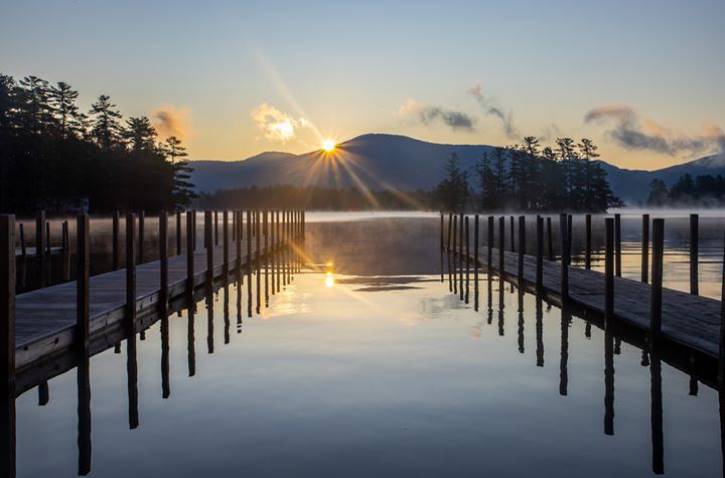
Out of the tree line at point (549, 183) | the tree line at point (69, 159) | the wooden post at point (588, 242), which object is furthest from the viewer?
the tree line at point (549, 183)

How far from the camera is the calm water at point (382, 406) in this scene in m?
8.20

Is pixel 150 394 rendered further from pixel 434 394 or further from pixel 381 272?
pixel 381 272

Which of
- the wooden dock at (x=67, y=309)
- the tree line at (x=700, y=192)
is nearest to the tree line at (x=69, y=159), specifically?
the wooden dock at (x=67, y=309)

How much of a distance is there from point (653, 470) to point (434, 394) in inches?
141

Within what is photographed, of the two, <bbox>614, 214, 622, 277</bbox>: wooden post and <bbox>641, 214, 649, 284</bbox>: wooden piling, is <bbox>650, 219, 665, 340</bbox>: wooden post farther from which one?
<bbox>614, 214, 622, 277</bbox>: wooden post

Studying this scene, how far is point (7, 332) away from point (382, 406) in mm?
5016

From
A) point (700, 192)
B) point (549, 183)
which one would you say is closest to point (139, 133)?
point (549, 183)

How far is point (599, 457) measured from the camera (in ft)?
27.5

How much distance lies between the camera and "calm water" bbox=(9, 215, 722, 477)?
26.9 ft

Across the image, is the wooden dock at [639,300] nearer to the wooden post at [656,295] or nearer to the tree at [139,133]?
the wooden post at [656,295]

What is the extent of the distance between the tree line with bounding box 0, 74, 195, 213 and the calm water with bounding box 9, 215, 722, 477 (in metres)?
64.4

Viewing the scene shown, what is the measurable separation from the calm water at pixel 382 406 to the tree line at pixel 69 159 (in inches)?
2534

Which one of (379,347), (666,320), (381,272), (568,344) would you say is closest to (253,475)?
(379,347)

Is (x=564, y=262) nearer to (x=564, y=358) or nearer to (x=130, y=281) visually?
(x=564, y=358)
